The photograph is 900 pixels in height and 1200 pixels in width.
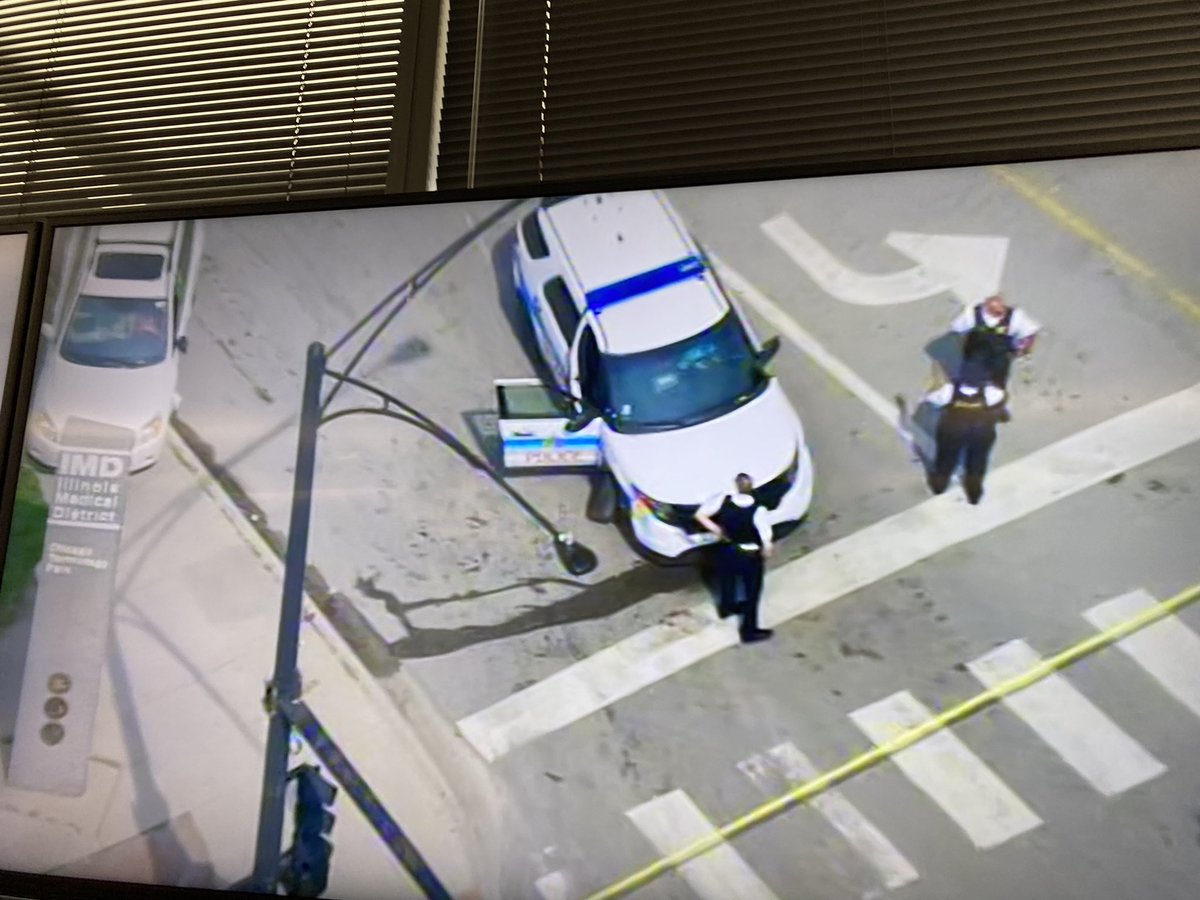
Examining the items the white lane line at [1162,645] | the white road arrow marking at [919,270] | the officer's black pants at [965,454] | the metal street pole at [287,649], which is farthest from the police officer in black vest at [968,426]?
the metal street pole at [287,649]

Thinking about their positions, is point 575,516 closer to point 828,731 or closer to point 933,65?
point 828,731

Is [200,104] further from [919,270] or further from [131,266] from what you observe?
[919,270]

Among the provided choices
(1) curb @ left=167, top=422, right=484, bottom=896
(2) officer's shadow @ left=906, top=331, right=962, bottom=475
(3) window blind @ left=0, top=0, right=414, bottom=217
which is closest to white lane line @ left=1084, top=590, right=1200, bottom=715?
(2) officer's shadow @ left=906, top=331, right=962, bottom=475

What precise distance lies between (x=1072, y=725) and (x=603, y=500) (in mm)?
685

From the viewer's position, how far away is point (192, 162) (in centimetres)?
173

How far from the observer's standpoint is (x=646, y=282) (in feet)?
4.37

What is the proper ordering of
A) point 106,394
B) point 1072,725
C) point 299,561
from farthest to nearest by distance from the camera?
point 106,394 < point 299,561 < point 1072,725

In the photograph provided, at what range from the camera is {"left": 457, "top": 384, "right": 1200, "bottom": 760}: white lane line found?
1181 millimetres

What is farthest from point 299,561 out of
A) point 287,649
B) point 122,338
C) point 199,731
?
point 122,338

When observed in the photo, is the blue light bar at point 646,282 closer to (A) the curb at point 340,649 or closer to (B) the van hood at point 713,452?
(B) the van hood at point 713,452

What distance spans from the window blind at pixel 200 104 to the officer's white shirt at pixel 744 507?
0.91 metres

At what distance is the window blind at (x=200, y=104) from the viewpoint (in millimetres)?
1699

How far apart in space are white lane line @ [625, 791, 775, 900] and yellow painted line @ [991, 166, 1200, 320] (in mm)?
962

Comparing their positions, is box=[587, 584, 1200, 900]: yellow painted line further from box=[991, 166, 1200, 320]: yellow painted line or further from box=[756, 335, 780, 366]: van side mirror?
box=[756, 335, 780, 366]: van side mirror
